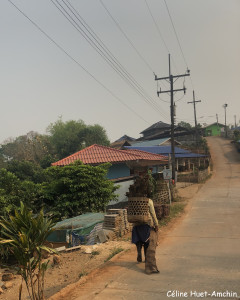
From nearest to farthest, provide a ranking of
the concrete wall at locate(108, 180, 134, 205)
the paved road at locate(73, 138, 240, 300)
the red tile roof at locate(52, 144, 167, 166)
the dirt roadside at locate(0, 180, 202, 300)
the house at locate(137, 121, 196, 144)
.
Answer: the paved road at locate(73, 138, 240, 300) → the dirt roadside at locate(0, 180, 202, 300) → the concrete wall at locate(108, 180, 134, 205) → the red tile roof at locate(52, 144, 167, 166) → the house at locate(137, 121, 196, 144)

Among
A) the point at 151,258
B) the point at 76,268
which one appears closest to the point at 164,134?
the point at 76,268

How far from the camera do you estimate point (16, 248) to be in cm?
458

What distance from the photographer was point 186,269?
6.57 meters

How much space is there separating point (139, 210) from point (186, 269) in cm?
165

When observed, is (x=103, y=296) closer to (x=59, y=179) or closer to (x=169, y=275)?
(x=169, y=275)

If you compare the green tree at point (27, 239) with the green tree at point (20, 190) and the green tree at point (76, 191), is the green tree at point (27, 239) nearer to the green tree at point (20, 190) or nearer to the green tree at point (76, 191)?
the green tree at point (76, 191)

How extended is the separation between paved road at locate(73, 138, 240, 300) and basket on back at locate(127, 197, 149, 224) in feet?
3.59

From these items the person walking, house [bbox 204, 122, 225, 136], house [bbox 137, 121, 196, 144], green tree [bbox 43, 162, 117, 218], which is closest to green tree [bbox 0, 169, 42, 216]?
green tree [bbox 43, 162, 117, 218]

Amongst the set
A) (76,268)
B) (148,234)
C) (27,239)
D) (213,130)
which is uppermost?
(213,130)

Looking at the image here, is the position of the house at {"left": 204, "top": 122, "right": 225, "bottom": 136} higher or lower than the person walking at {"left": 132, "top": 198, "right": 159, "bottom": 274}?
higher

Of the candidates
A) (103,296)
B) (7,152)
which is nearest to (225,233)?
(103,296)

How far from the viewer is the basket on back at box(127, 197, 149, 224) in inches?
257

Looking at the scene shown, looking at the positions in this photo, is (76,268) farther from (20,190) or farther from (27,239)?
(20,190)

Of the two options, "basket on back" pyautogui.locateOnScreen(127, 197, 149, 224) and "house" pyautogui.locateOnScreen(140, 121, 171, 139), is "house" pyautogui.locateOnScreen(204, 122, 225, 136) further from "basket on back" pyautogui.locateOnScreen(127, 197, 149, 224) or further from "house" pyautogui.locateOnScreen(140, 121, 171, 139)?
"basket on back" pyautogui.locateOnScreen(127, 197, 149, 224)
